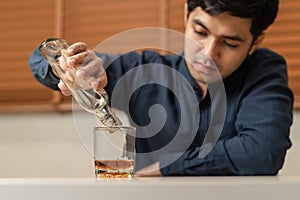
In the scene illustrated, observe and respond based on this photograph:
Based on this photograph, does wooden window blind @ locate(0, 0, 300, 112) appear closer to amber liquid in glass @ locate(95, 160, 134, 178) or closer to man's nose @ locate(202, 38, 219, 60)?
man's nose @ locate(202, 38, 219, 60)

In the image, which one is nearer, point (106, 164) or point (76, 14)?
point (106, 164)

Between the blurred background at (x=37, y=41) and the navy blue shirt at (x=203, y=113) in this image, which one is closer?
the navy blue shirt at (x=203, y=113)

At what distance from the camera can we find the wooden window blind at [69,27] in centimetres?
214

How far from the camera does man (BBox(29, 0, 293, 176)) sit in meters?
1.02

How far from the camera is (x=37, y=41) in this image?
7.64 ft

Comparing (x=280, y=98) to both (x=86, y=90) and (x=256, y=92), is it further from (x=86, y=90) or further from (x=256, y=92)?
(x=86, y=90)

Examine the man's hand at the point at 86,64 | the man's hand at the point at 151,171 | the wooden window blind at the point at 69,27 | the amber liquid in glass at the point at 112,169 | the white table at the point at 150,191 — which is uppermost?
the man's hand at the point at 86,64

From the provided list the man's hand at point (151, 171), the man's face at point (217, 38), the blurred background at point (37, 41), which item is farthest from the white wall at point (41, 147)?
the man's hand at point (151, 171)

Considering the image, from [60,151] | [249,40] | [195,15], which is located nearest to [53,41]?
[195,15]

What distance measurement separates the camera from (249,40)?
4.48 feet

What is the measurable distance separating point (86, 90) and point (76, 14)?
1.64 m

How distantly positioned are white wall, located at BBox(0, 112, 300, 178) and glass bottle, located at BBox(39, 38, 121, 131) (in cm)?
147

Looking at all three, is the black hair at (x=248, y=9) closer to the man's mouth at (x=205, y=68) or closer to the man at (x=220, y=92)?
the man at (x=220, y=92)

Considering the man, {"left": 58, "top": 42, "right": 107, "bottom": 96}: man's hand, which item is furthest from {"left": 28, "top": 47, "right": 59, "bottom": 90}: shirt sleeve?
{"left": 58, "top": 42, "right": 107, "bottom": 96}: man's hand
